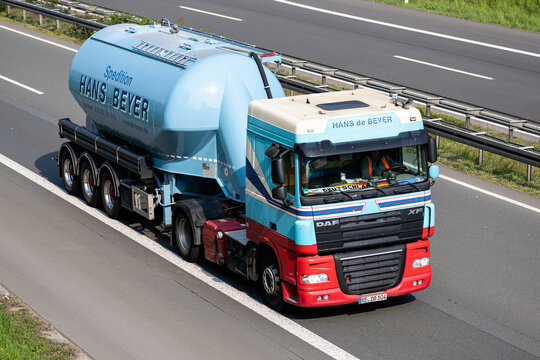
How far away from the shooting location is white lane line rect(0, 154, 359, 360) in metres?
11.1

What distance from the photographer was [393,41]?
95.2ft

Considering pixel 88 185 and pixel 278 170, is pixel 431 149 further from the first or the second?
pixel 88 185

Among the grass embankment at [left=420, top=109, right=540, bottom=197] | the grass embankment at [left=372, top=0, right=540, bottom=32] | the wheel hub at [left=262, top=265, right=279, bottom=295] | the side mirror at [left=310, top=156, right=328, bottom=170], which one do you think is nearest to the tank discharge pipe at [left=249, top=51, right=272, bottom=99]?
the side mirror at [left=310, top=156, right=328, bottom=170]

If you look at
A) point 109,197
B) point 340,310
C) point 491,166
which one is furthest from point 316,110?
point 491,166

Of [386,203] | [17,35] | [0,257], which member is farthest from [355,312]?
[17,35]

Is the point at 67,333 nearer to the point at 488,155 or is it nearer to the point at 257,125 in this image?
the point at 257,125

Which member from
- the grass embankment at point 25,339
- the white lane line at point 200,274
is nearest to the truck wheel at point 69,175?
Answer: the white lane line at point 200,274

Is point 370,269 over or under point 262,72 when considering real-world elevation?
under

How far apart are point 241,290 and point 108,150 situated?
166 inches

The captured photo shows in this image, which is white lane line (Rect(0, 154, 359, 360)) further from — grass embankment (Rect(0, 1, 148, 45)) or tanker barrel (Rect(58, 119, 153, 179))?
grass embankment (Rect(0, 1, 148, 45))

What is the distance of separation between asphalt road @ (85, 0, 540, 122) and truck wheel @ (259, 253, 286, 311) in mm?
11523

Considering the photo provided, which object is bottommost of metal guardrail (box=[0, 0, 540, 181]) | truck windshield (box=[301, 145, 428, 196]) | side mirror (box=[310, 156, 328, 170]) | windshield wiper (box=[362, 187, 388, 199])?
metal guardrail (box=[0, 0, 540, 181])

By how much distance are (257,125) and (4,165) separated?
27.3 feet

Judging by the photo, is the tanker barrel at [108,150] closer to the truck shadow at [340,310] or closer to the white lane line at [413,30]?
the truck shadow at [340,310]
